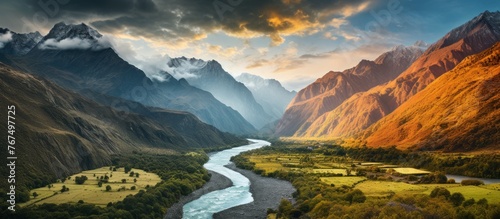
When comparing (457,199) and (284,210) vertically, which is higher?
(457,199)

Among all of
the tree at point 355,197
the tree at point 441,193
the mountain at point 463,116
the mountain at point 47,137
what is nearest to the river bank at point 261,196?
the tree at point 355,197

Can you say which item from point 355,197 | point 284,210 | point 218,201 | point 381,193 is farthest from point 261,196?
point 381,193

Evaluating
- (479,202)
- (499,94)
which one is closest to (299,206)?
(479,202)

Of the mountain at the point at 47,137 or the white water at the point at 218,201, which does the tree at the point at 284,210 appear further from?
the mountain at the point at 47,137

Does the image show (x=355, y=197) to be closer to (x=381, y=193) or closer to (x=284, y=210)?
(x=381, y=193)

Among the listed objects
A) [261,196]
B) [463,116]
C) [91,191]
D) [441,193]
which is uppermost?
[463,116]

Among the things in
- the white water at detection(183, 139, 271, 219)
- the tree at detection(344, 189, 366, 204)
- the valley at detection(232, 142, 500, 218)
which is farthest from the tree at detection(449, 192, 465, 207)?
the white water at detection(183, 139, 271, 219)
